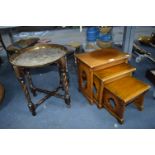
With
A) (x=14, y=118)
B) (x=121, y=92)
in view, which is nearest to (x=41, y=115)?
(x=14, y=118)

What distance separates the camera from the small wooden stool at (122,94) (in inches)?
57.2

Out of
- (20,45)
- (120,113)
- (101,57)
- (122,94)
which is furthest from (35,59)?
(20,45)

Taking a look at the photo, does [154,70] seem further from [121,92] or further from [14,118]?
[14,118]

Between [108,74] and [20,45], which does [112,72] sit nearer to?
[108,74]

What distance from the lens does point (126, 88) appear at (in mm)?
1526

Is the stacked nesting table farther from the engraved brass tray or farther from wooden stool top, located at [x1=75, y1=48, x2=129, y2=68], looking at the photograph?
the engraved brass tray

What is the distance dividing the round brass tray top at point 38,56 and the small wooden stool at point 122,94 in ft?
1.91

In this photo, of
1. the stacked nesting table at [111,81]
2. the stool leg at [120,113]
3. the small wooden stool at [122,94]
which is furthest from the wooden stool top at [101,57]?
the stool leg at [120,113]

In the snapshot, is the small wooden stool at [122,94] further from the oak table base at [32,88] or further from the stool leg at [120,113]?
the oak table base at [32,88]

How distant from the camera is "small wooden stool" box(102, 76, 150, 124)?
145 centimetres

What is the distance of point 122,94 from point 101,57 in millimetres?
479

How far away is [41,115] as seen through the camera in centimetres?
179

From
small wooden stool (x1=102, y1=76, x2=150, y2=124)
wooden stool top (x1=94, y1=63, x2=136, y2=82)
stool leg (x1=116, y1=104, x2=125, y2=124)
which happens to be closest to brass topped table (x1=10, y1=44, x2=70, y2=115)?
wooden stool top (x1=94, y1=63, x2=136, y2=82)
